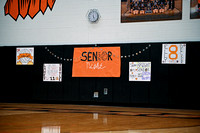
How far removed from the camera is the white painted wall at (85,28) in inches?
229

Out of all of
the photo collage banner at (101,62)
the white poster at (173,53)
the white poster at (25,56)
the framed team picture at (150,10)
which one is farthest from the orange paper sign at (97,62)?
the white poster at (25,56)

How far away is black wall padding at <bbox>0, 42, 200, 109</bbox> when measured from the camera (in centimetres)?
556

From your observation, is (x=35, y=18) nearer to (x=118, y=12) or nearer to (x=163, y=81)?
(x=118, y=12)

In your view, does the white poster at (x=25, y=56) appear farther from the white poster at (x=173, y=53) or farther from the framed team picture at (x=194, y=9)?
the framed team picture at (x=194, y=9)

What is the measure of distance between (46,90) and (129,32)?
9.12 feet

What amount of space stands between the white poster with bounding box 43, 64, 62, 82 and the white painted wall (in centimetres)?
70

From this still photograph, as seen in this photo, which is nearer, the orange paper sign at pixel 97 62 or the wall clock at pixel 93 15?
the orange paper sign at pixel 97 62

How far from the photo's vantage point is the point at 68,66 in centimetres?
630

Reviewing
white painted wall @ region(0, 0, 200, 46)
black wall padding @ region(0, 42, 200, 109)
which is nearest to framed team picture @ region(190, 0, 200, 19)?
white painted wall @ region(0, 0, 200, 46)

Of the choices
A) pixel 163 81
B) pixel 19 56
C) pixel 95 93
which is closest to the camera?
pixel 163 81

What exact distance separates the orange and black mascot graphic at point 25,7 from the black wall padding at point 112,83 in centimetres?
107

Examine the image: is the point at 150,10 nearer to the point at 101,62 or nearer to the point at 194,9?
the point at 194,9

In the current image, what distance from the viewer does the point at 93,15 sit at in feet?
20.6

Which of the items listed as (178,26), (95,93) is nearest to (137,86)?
(95,93)
